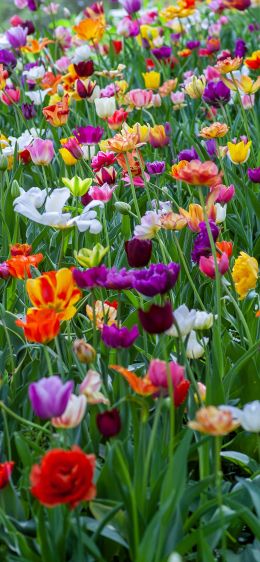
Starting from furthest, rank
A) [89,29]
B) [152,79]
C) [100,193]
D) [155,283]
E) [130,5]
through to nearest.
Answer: [130,5], [89,29], [152,79], [100,193], [155,283]

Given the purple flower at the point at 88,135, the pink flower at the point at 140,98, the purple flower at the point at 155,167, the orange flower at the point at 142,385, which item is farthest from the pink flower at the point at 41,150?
the orange flower at the point at 142,385

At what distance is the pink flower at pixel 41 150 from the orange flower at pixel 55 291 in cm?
88

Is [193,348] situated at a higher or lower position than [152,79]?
higher

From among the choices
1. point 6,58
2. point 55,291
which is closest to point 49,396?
point 55,291

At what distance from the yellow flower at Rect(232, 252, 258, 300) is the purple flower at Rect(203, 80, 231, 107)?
1035 millimetres

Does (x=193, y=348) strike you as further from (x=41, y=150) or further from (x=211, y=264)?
(x=41, y=150)

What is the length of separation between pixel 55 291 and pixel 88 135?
1011 millimetres

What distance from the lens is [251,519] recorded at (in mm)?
1321

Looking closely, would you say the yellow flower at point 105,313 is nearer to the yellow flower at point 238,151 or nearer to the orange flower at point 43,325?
the orange flower at point 43,325

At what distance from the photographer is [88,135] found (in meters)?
2.41

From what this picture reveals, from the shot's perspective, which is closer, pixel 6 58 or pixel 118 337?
pixel 118 337

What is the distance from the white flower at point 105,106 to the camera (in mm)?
2633

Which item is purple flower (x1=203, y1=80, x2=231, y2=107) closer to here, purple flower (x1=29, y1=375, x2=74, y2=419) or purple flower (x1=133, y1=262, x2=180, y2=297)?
purple flower (x1=133, y1=262, x2=180, y2=297)

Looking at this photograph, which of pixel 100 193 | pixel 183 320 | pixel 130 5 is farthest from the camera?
pixel 130 5
